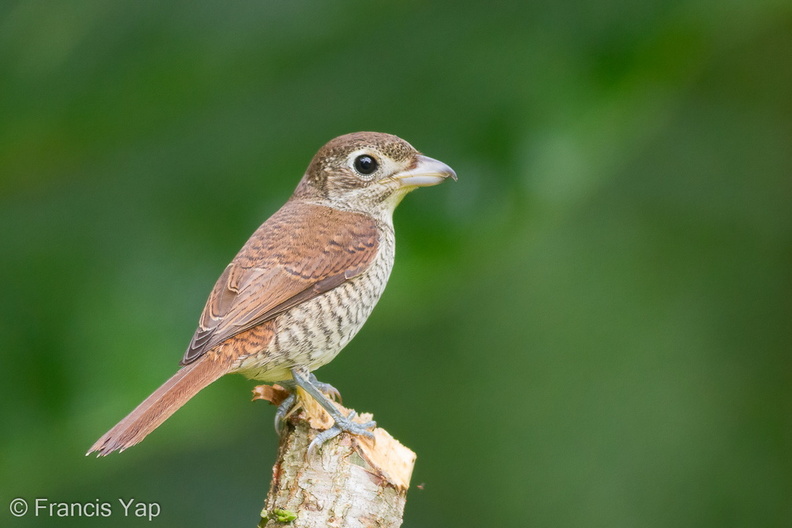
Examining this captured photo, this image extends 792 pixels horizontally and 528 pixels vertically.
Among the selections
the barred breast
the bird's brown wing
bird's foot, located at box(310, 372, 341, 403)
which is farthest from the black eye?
bird's foot, located at box(310, 372, 341, 403)

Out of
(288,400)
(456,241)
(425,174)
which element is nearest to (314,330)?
(288,400)

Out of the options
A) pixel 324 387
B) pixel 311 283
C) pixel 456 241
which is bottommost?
pixel 324 387

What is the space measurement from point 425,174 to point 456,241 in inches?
17.1

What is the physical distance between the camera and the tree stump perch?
3107 mm

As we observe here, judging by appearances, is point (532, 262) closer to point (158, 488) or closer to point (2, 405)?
point (158, 488)

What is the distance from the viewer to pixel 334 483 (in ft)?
10.5

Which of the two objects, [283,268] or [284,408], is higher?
[283,268]

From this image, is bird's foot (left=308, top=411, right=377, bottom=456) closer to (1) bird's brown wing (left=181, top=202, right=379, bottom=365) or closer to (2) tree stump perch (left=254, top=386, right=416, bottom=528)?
(2) tree stump perch (left=254, top=386, right=416, bottom=528)

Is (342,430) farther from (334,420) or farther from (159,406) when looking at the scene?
(159,406)

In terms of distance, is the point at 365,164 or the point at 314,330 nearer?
the point at 314,330

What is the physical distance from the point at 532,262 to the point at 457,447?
967mm

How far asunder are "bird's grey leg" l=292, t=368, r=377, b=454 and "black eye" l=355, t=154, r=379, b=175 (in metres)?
→ 0.82

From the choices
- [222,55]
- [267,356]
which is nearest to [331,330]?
[267,356]

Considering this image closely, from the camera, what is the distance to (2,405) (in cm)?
415
